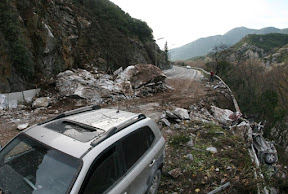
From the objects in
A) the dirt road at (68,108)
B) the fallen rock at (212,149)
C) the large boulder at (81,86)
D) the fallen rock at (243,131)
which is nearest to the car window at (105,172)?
the fallen rock at (212,149)

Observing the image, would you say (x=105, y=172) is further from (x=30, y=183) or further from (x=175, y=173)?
(x=175, y=173)

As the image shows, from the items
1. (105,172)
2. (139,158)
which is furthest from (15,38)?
(105,172)

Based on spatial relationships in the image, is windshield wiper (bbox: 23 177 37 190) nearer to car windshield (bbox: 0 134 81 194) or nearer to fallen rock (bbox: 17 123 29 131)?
car windshield (bbox: 0 134 81 194)

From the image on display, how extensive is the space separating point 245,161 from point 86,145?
4826 millimetres

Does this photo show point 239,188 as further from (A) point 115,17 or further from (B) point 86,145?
(A) point 115,17

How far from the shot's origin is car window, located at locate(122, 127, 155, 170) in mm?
2761

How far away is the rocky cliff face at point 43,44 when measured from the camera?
9.57 metres

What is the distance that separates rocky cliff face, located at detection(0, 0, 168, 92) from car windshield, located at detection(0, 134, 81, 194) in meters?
8.28

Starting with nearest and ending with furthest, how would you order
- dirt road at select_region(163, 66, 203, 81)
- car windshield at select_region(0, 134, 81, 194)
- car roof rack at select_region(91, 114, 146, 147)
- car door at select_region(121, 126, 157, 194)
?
1. car windshield at select_region(0, 134, 81, 194)
2. car roof rack at select_region(91, 114, 146, 147)
3. car door at select_region(121, 126, 157, 194)
4. dirt road at select_region(163, 66, 203, 81)

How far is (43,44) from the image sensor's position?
37.6ft

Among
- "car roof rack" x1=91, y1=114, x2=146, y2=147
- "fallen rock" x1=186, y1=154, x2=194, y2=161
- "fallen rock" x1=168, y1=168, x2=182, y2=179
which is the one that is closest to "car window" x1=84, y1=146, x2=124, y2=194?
"car roof rack" x1=91, y1=114, x2=146, y2=147

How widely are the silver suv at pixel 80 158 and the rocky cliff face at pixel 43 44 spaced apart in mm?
8257

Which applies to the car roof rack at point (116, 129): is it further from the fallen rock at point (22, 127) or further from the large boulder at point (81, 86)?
the large boulder at point (81, 86)

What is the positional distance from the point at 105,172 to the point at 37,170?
0.83 meters
